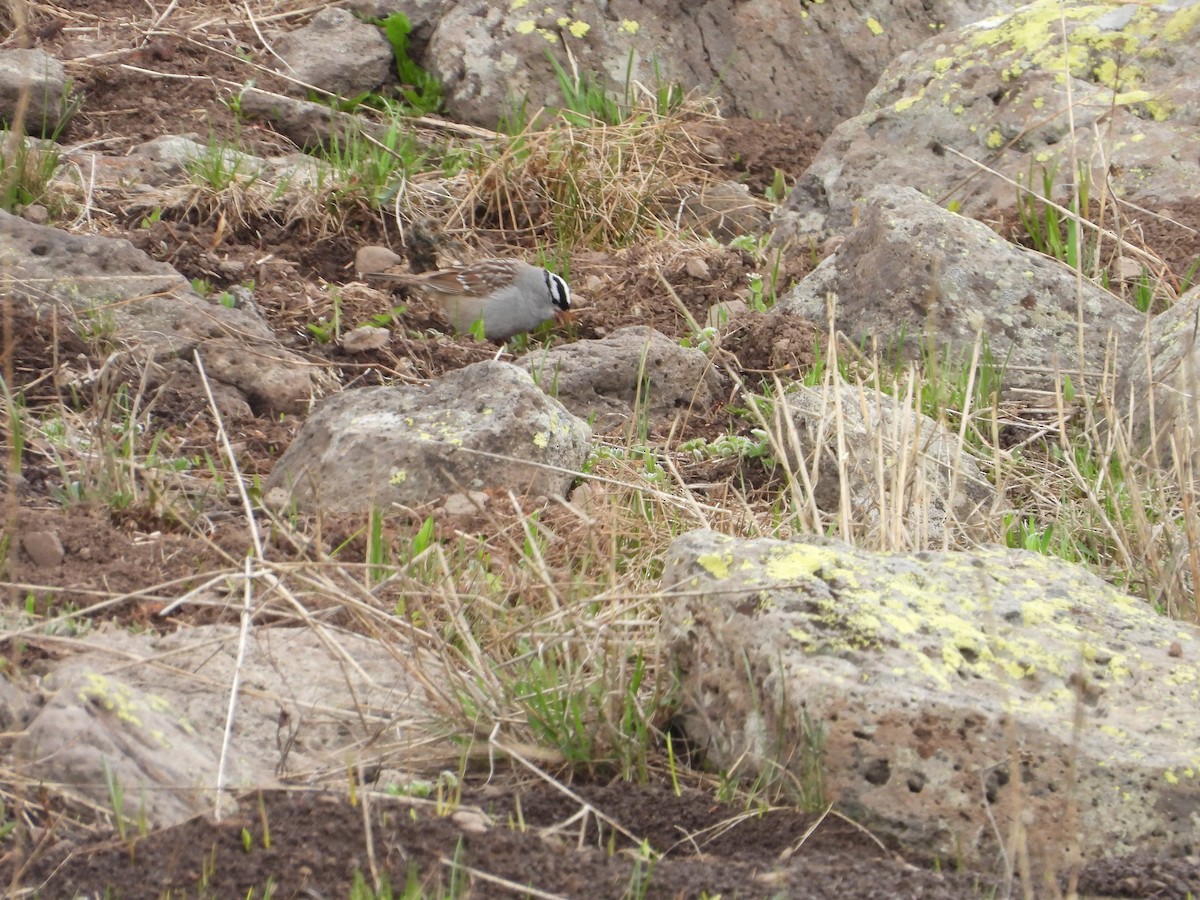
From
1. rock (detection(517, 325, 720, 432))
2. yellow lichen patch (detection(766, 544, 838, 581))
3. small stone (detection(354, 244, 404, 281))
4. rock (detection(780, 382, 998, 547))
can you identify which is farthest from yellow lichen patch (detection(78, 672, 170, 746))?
small stone (detection(354, 244, 404, 281))

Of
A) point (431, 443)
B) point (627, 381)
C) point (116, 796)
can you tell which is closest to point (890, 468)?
point (431, 443)

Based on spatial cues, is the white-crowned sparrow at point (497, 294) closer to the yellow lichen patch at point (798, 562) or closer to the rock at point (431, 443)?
the rock at point (431, 443)

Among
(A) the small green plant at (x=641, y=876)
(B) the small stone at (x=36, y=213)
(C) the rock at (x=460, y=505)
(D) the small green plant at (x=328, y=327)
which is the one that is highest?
(A) the small green plant at (x=641, y=876)

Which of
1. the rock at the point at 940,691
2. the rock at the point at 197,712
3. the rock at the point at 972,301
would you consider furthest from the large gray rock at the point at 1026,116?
the rock at the point at 197,712

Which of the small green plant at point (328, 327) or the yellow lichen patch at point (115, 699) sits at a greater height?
Result: the yellow lichen patch at point (115, 699)

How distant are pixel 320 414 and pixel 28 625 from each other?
57.8 inches

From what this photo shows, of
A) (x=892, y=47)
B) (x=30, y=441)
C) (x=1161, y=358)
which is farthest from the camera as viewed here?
(x=892, y=47)

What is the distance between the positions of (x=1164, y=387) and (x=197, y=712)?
9.13 ft

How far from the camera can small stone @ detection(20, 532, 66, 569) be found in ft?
11.5

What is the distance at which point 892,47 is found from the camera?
8.27m

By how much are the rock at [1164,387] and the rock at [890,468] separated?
1.51 ft

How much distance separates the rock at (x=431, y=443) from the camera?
424 cm

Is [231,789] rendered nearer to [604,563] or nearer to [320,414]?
[604,563]

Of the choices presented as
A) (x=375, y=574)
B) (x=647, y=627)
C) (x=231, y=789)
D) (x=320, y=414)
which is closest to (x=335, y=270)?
(x=320, y=414)
